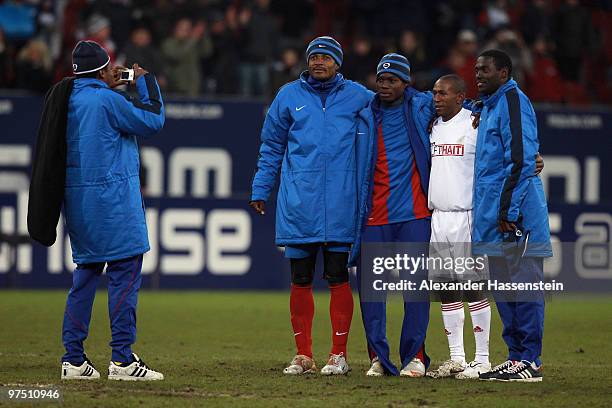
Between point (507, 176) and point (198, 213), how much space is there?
9100 mm

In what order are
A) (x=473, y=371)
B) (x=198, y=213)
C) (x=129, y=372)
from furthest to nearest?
(x=198, y=213)
(x=473, y=371)
(x=129, y=372)

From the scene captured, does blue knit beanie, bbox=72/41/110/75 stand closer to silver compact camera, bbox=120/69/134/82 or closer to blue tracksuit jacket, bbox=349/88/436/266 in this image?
silver compact camera, bbox=120/69/134/82

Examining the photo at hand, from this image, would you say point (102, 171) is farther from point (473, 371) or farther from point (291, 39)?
point (291, 39)

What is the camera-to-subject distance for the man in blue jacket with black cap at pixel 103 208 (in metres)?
8.05

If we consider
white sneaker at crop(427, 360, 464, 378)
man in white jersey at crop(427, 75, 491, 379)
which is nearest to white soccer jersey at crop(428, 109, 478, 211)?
man in white jersey at crop(427, 75, 491, 379)

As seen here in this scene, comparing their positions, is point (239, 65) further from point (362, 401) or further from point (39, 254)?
point (362, 401)

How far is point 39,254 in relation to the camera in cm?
1641

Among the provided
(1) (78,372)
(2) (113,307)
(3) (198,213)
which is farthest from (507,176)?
(3) (198,213)

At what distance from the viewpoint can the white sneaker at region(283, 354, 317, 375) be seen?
856cm

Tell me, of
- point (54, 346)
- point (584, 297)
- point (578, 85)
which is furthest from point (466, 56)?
point (54, 346)

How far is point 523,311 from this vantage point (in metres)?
8.16

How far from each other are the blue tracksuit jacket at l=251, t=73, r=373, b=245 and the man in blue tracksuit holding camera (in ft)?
3.02

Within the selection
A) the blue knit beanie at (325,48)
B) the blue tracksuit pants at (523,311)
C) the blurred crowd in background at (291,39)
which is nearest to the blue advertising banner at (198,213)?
the blurred crowd in background at (291,39)

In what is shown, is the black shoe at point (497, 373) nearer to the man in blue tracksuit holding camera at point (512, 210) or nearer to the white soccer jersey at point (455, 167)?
the man in blue tracksuit holding camera at point (512, 210)
